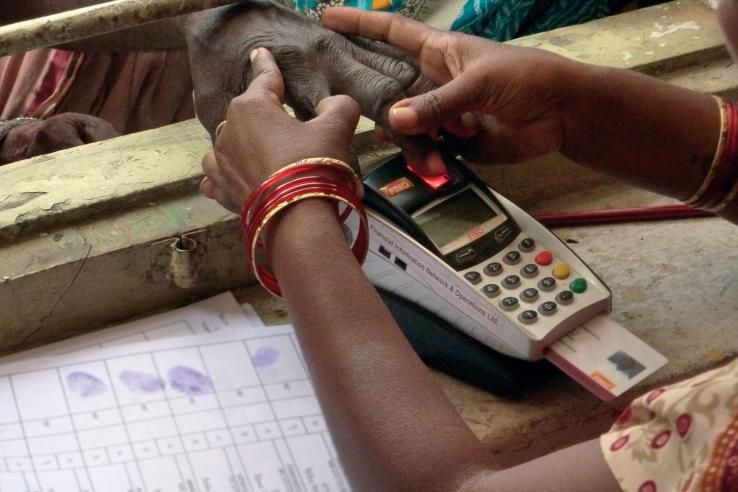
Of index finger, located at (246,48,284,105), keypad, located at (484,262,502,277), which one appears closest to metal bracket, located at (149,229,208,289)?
index finger, located at (246,48,284,105)

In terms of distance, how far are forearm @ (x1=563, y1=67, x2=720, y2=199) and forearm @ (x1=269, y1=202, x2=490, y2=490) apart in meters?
0.28

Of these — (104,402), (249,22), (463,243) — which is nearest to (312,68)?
(249,22)

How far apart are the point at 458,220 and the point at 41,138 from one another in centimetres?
58

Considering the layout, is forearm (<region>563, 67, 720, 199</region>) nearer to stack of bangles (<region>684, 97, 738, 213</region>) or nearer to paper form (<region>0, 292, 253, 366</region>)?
stack of bangles (<region>684, 97, 738, 213</region>)

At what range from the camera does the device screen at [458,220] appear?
76 centimetres

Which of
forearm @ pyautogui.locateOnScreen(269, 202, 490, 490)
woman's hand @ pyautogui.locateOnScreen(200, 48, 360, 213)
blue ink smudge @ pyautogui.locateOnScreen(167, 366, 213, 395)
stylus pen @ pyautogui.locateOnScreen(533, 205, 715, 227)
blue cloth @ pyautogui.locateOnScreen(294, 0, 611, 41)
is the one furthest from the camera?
blue cloth @ pyautogui.locateOnScreen(294, 0, 611, 41)

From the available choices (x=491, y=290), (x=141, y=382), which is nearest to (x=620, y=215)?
(x=491, y=290)

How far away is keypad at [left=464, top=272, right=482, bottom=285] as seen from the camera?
2.43 ft

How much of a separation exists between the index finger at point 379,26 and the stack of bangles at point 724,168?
27 cm

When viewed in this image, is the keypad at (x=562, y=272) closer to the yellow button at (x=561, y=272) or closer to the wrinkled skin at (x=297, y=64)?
the yellow button at (x=561, y=272)

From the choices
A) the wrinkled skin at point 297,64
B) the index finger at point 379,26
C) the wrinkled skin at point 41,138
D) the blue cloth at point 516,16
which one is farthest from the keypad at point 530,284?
the wrinkled skin at point 41,138

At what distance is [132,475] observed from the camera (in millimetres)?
707

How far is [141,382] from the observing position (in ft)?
2.56

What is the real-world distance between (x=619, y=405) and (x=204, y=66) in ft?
1.54
